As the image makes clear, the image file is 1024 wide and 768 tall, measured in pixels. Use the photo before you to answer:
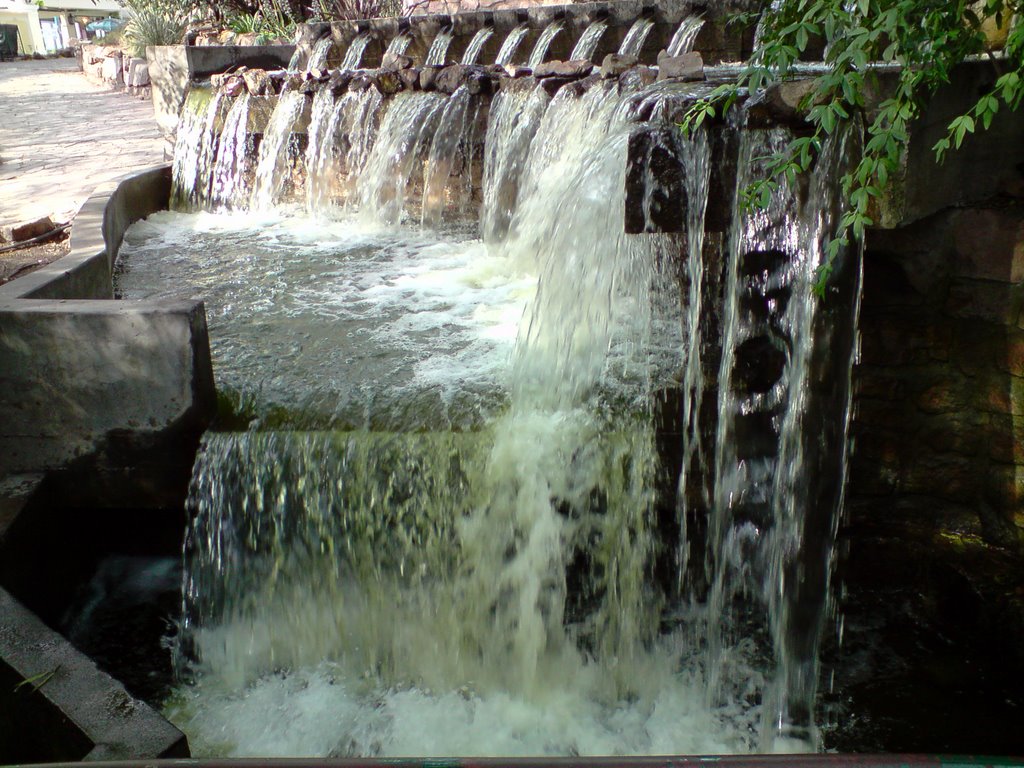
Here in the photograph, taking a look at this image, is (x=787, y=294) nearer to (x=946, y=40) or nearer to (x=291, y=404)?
(x=946, y=40)

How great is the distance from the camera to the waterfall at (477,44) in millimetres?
8562

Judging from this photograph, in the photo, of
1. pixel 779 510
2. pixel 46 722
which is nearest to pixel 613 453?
pixel 779 510

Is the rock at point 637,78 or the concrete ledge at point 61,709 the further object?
the rock at point 637,78

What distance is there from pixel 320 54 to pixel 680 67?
17.2 ft

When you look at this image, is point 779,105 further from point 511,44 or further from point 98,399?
point 511,44

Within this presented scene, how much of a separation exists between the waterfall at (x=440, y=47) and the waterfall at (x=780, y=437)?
6.21 m

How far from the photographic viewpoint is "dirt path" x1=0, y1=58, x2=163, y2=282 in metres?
7.35

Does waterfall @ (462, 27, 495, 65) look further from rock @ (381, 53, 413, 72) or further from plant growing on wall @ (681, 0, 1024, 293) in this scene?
plant growing on wall @ (681, 0, 1024, 293)

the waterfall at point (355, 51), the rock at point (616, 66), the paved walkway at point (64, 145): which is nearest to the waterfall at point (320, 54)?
the waterfall at point (355, 51)

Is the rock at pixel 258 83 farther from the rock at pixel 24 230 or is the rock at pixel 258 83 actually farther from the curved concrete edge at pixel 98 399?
the curved concrete edge at pixel 98 399

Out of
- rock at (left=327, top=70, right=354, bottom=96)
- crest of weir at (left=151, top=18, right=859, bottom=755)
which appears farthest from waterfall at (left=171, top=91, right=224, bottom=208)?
crest of weir at (left=151, top=18, right=859, bottom=755)

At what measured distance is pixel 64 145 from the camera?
10477 millimetres

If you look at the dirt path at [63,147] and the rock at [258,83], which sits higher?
the rock at [258,83]

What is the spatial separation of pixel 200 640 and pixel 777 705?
2453 mm
